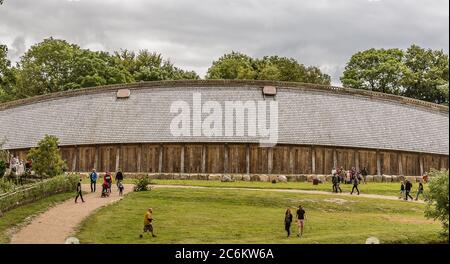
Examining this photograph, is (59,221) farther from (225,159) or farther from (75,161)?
(75,161)

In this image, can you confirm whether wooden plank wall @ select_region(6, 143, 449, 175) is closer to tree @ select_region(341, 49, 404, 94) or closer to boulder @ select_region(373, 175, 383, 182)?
boulder @ select_region(373, 175, 383, 182)

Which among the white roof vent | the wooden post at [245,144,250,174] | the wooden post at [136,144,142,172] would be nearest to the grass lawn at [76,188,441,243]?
the wooden post at [245,144,250,174]

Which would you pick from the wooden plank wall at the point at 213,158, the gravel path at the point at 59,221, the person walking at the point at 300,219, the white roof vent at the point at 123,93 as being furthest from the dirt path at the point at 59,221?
the white roof vent at the point at 123,93

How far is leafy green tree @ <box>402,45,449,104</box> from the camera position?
79.9 m

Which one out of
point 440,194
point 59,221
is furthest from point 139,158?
point 440,194

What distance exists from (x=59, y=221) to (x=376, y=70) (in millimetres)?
65106

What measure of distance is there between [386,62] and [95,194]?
59109 mm

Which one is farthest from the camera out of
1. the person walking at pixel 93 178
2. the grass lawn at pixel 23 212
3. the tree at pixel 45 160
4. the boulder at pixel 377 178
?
the boulder at pixel 377 178

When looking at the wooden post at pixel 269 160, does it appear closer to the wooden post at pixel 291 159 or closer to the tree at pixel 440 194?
the wooden post at pixel 291 159

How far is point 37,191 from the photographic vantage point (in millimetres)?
32094

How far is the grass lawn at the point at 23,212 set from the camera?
24622 millimetres

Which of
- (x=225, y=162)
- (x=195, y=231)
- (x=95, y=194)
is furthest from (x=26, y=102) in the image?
(x=195, y=231)

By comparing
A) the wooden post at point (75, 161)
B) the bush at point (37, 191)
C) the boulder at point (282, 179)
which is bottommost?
the bush at point (37, 191)
